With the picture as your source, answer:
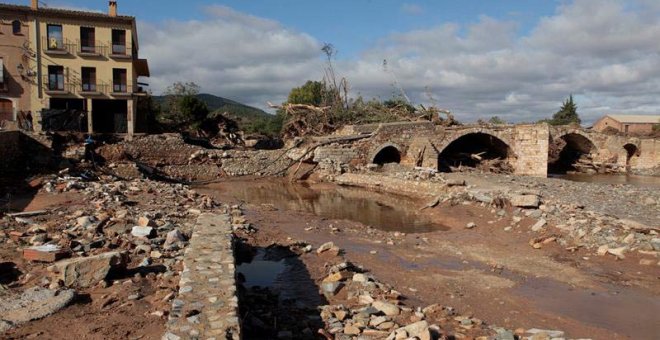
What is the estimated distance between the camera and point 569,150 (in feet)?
108

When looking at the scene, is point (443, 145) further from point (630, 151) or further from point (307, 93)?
point (307, 93)

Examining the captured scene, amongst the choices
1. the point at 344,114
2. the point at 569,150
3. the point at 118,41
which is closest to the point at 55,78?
the point at 118,41

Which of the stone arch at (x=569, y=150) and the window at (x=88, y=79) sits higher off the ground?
the window at (x=88, y=79)

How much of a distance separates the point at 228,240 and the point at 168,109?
31.8 meters

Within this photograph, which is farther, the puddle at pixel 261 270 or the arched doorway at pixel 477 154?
the arched doorway at pixel 477 154

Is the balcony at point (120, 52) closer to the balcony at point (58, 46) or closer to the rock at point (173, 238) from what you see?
the balcony at point (58, 46)

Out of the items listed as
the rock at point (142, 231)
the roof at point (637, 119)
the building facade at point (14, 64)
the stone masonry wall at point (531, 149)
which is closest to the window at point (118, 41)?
the building facade at point (14, 64)

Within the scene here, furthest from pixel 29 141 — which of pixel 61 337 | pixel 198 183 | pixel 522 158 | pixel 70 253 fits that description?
pixel 522 158

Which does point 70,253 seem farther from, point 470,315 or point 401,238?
point 401,238

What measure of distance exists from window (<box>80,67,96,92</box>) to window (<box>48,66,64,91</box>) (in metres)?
1.01

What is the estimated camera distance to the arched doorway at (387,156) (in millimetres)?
25294

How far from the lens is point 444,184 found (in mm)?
17125

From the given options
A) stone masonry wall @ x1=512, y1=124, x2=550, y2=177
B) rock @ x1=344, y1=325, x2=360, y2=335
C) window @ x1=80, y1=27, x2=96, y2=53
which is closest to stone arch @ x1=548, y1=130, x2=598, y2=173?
stone masonry wall @ x1=512, y1=124, x2=550, y2=177

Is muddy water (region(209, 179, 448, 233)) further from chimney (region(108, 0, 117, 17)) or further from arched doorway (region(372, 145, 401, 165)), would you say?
chimney (region(108, 0, 117, 17))
